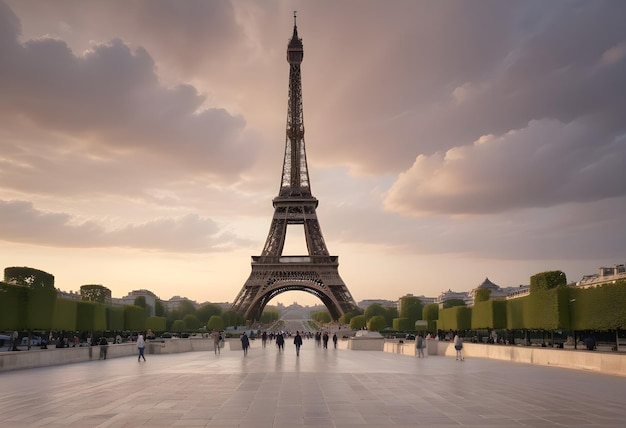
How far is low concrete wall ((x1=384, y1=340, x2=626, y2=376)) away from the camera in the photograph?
2359 cm

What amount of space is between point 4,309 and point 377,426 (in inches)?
1347

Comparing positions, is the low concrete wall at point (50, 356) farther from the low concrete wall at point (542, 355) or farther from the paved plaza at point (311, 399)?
the low concrete wall at point (542, 355)

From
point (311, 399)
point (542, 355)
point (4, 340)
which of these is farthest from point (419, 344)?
point (4, 340)

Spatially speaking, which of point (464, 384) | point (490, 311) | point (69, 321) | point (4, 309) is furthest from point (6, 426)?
point (490, 311)

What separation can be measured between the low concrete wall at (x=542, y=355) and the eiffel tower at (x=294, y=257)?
46.3 meters

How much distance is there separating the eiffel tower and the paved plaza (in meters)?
66.4

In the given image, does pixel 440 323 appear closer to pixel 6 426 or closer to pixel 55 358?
pixel 55 358

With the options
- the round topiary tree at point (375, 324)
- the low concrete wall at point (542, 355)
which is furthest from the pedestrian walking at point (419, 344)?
the round topiary tree at point (375, 324)

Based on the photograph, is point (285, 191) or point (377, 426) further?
point (285, 191)

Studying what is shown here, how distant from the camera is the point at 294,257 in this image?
91.4 metres

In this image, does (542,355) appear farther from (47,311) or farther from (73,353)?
(47,311)

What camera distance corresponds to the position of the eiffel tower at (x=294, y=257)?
89.9 meters

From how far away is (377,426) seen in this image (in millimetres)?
11391

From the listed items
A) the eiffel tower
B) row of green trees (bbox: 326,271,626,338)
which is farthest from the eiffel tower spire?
row of green trees (bbox: 326,271,626,338)
